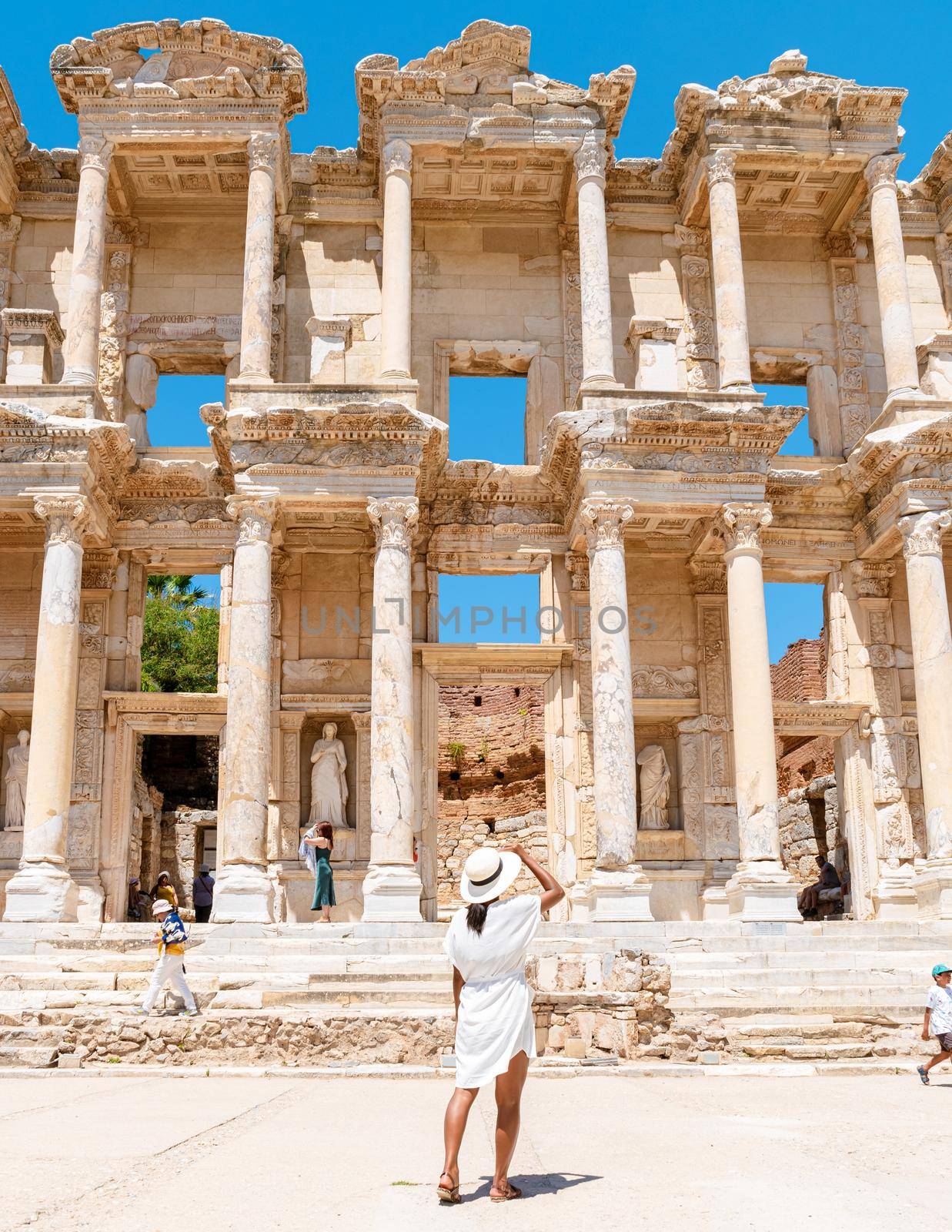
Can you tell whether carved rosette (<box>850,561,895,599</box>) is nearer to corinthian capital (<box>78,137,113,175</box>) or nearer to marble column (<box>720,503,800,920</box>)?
marble column (<box>720,503,800,920</box>)

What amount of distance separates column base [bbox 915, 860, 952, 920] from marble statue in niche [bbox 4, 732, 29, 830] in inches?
522

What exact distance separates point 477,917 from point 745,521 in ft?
45.2

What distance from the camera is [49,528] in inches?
728

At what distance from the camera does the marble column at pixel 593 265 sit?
65.0 feet

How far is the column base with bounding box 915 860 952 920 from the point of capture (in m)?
17.4

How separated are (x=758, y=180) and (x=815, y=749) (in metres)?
13.4

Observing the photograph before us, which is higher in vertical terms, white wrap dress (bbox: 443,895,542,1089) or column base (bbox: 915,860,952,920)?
column base (bbox: 915,860,952,920)

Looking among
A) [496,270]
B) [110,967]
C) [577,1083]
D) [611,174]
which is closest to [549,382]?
[496,270]

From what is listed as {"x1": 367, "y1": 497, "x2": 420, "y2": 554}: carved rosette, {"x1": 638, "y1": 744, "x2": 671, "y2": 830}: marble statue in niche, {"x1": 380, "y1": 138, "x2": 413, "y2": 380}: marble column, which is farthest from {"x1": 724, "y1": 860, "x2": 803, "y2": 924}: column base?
{"x1": 380, "y1": 138, "x2": 413, "y2": 380}: marble column

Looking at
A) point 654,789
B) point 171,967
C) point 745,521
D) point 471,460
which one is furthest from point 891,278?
point 171,967

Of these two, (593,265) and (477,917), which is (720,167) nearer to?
(593,265)

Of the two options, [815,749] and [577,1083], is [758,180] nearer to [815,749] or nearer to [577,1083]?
[815,749]

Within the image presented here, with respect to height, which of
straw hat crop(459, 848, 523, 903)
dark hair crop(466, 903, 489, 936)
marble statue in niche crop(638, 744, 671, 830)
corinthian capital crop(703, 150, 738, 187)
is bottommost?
dark hair crop(466, 903, 489, 936)

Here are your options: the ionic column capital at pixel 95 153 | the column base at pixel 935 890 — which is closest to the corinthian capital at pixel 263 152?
the ionic column capital at pixel 95 153
